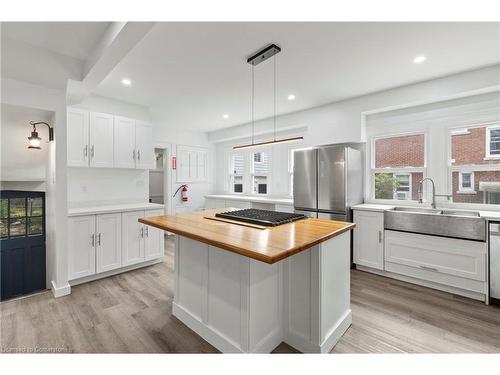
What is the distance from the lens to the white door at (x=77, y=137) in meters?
3.19

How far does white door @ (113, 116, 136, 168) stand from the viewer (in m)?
3.60

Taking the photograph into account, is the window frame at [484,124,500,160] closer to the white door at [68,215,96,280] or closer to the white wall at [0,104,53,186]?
the white door at [68,215,96,280]

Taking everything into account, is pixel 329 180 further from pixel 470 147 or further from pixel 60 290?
pixel 60 290

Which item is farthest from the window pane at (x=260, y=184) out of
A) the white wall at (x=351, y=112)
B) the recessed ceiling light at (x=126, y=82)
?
the recessed ceiling light at (x=126, y=82)

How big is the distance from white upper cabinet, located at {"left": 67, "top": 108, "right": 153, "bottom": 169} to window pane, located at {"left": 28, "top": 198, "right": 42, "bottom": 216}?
1.92 ft

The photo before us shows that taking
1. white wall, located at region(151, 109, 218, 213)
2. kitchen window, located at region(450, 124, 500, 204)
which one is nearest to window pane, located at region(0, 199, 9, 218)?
white wall, located at region(151, 109, 218, 213)

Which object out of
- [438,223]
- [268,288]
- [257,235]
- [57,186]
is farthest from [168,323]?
[438,223]

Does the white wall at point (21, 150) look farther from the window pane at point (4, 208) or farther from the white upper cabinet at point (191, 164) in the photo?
the white upper cabinet at point (191, 164)

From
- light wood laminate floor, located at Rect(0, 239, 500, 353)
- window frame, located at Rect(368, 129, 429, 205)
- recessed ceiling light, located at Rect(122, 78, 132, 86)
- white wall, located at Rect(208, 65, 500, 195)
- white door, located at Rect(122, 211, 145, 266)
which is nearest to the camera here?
light wood laminate floor, located at Rect(0, 239, 500, 353)

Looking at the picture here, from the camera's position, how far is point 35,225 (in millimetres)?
2840

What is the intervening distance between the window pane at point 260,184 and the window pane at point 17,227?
13.7 ft

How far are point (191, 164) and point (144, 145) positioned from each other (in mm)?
2132

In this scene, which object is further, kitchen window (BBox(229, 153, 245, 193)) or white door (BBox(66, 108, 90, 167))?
kitchen window (BBox(229, 153, 245, 193))
